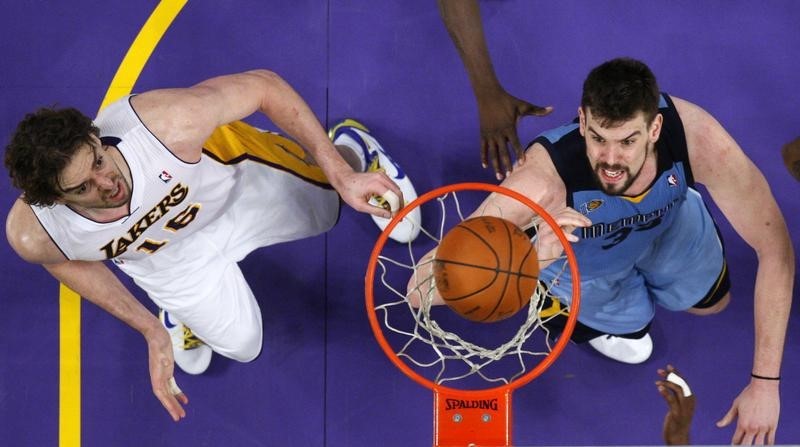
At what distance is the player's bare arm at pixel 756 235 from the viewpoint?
12.2 ft

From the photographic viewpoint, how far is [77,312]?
500 centimetres

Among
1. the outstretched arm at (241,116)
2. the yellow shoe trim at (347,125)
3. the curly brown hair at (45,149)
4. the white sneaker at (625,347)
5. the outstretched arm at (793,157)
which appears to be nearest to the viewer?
the curly brown hair at (45,149)

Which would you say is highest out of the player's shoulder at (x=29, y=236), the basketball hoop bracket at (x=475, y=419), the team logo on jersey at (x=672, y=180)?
the team logo on jersey at (x=672, y=180)

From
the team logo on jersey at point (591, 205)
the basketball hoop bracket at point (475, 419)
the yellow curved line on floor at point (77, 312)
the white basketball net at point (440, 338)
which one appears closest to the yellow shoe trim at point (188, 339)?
the yellow curved line on floor at point (77, 312)

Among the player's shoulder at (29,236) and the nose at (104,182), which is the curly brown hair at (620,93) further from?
the player's shoulder at (29,236)

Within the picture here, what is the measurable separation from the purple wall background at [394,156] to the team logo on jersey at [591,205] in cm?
121

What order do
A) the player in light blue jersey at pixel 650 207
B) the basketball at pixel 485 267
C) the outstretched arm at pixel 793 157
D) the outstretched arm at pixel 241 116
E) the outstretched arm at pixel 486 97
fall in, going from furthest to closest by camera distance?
the outstretched arm at pixel 793 157 < the outstretched arm at pixel 486 97 < the outstretched arm at pixel 241 116 < the player in light blue jersey at pixel 650 207 < the basketball at pixel 485 267

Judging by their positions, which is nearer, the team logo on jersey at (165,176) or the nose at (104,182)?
the nose at (104,182)

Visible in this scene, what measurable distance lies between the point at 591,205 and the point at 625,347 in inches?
47.3

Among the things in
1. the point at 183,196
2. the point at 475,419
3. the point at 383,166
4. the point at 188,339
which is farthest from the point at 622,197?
the point at 188,339

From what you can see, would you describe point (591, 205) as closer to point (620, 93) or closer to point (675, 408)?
point (620, 93)

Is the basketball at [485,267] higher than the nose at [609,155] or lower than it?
lower

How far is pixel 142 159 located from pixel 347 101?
170 centimetres

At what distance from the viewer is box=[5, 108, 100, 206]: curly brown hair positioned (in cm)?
331
